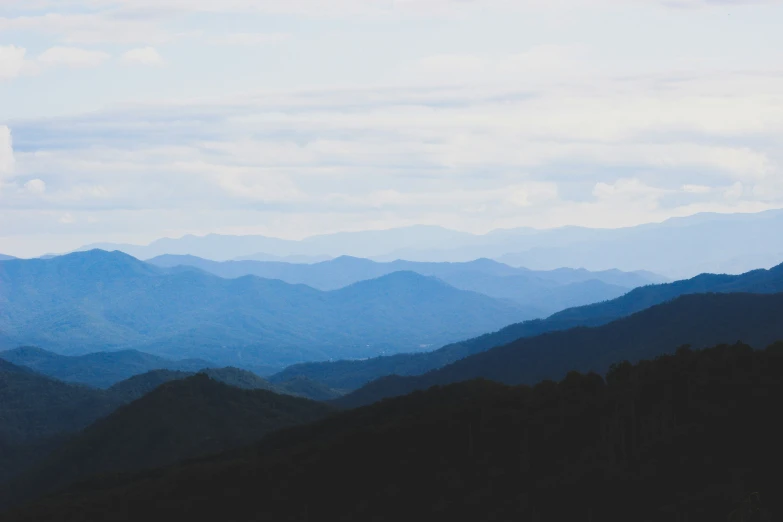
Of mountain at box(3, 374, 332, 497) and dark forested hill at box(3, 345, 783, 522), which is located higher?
mountain at box(3, 374, 332, 497)

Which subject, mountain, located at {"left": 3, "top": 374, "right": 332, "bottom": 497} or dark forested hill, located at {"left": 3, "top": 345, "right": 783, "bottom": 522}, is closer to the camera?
dark forested hill, located at {"left": 3, "top": 345, "right": 783, "bottom": 522}

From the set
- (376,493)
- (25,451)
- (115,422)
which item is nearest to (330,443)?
(376,493)

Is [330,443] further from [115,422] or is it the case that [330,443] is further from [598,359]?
[598,359]

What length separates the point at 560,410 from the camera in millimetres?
89500

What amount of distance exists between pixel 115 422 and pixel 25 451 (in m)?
34.7

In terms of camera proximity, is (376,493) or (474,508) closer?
(474,508)

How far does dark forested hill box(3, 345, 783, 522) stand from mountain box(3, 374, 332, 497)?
37305mm

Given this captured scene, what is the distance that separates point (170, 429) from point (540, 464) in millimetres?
85700

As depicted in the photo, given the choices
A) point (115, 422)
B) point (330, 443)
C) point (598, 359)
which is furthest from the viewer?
point (598, 359)

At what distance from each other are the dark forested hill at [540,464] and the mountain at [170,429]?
122 ft

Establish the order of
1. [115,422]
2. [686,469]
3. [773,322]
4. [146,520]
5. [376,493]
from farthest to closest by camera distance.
Result: [773,322]
[115,422]
[146,520]
[376,493]
[686,469]

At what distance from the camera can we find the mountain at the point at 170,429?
144 m

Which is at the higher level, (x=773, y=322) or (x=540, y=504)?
(x=773, y=322)

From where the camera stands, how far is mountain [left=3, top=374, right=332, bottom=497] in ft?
472
